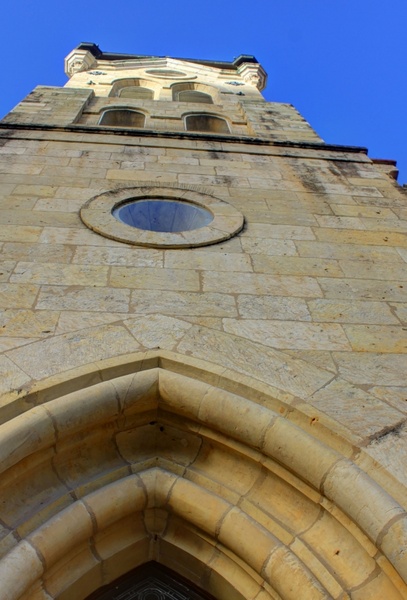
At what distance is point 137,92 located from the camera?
1402cm

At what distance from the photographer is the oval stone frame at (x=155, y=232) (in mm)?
4988

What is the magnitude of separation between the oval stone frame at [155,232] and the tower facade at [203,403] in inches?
1.2

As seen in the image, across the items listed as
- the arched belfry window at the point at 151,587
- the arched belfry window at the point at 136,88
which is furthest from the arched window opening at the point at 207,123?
the arched belfry window at the point at 151,587

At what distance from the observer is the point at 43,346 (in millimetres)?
3555

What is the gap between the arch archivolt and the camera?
9.05ft

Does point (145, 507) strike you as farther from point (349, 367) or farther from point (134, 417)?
point (349, 367)

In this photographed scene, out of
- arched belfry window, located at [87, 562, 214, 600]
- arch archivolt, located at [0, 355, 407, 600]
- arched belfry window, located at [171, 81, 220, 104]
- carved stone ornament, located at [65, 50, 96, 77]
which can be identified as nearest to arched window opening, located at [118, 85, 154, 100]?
arched belfry window, located at [171, 81, 220, 104]

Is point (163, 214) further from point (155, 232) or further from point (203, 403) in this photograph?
point (203, 403)

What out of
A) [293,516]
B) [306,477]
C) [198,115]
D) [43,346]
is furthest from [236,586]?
[198,115]

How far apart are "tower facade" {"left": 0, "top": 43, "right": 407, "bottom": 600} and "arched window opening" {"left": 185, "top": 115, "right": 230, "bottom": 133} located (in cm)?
561

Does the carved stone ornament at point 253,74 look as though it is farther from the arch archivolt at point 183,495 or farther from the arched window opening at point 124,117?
the arch archivolt at point 183,495

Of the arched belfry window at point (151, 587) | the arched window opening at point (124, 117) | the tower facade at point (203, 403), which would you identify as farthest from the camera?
the arched window opening at point (124, 117)

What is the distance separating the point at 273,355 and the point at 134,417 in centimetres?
103

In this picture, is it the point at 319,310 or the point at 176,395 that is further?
the point at 319,310
